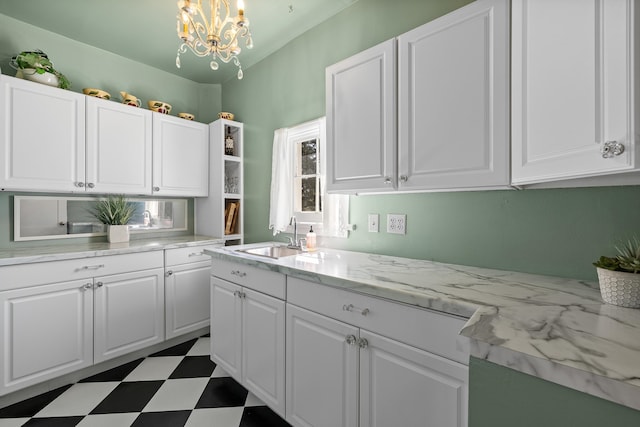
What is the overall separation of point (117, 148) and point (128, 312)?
1.33 m

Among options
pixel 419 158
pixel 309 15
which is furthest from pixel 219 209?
pixel 419 158

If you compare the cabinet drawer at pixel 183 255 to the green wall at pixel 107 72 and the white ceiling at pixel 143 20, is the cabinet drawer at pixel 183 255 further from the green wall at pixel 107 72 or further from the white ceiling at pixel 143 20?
the white ceiling at pixel 143 20

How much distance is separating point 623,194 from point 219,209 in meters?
2.78

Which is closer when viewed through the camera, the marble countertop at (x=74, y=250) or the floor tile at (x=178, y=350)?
the marble countertop at (x=74, y=250)

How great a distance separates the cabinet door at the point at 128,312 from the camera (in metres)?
2.09

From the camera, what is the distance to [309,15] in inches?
83.8

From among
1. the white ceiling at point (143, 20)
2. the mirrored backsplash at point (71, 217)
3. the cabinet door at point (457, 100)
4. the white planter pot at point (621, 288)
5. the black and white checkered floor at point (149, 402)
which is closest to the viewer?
the white planter pot at point (621, 288)

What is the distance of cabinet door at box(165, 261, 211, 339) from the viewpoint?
245 centimetres

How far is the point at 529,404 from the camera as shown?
0.58m

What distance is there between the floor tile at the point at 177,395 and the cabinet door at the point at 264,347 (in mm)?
403

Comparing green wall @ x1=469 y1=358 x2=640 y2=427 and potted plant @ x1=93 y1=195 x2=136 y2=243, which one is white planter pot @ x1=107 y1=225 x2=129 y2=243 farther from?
green wall @ x1=469 y1=358 x2=640 y2=427

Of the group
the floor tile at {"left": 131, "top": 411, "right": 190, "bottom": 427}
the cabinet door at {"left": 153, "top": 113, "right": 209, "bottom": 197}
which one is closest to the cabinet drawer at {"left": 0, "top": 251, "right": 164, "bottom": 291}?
the cabinet door at {"left": 153, "top": 113, "right": 209, "bottom": 197}

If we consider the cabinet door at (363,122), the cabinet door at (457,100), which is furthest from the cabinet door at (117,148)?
the cabinet door at (457,100)

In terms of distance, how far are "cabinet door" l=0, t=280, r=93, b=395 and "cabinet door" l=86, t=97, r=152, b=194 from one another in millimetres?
829
